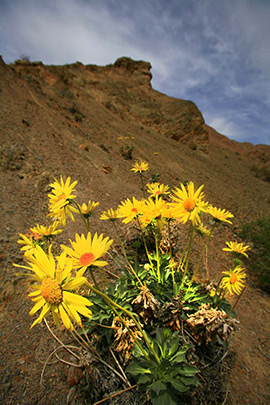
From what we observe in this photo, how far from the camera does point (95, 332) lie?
1.83 meters

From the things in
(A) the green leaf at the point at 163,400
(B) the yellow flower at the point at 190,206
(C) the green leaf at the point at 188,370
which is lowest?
(A) the green leaf at the point at 163,400

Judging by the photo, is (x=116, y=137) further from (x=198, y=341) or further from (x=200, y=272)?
(x=198, y=341)

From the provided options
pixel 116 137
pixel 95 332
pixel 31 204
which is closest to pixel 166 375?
pixel 95 332

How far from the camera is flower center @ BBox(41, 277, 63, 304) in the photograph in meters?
0.98

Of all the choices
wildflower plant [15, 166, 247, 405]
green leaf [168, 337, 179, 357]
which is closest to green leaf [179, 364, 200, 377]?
wildflower plant [15, 166, 247, 405]

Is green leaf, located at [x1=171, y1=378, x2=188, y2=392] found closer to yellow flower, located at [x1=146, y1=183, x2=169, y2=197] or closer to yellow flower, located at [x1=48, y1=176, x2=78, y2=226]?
yellow flower, located at [x1=48, y1=176, x2=78, y2=226]

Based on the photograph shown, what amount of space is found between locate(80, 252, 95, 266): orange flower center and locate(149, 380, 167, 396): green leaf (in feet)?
3.41

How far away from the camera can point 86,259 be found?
1182 millimetres

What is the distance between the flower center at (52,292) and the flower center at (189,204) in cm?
115

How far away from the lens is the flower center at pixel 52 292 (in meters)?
0.98

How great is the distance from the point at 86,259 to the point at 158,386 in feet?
3.58

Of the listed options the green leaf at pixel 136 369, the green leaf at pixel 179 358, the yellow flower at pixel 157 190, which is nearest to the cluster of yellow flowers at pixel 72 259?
the yellow flower at pixel 157 190

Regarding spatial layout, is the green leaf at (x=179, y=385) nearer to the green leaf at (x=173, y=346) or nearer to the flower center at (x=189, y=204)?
the green leaf at (x=173, y=346)

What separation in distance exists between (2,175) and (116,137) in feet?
28.4
